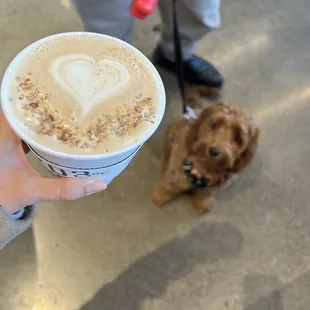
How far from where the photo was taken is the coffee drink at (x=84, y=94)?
0.68m

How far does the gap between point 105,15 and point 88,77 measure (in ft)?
1.79

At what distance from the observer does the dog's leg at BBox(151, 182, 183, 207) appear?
4.66 ft

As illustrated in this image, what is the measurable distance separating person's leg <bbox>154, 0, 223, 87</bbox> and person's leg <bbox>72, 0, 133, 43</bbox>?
0.16 meters

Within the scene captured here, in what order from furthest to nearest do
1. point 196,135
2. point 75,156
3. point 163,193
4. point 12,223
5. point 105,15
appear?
point 163,193 < point 196,135 < point 105,15 < point 12,223 < point 75,156

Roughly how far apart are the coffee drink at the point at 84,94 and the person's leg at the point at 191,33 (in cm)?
57

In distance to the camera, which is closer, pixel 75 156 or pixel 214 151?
pixel 75 156

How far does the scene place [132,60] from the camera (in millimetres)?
772

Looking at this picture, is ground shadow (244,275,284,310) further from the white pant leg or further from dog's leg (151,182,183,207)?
the white pant leg

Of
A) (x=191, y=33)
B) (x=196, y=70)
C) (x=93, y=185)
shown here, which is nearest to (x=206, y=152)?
(x=191, y=33)

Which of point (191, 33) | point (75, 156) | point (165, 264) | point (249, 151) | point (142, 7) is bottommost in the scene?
point (165, 264)

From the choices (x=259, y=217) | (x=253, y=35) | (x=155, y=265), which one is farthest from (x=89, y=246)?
(x=253, y=35)

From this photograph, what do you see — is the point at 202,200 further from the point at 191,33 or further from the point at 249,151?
the point at 191,33

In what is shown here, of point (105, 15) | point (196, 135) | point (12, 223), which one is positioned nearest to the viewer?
point (12, 223)

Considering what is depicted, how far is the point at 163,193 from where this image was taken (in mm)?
1435
